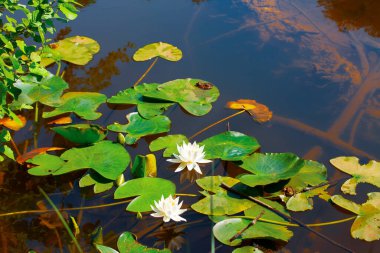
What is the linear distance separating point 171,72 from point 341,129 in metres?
0.99

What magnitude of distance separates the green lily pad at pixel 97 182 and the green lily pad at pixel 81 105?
39 cm

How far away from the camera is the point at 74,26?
10.3 feet

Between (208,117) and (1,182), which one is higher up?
(208,117)

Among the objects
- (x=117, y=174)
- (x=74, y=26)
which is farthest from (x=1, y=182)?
(x=74, y=26)

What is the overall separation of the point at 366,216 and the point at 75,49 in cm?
192

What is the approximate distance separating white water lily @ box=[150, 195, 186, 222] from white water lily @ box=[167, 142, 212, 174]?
226 millimetres

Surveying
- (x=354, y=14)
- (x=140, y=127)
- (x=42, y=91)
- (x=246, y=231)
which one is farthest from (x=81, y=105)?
(x=354, y=14)

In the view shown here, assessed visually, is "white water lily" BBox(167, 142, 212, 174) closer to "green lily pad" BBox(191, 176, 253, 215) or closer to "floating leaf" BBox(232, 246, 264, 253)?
"green lily pad" BBox(191, 176, 253, 215)

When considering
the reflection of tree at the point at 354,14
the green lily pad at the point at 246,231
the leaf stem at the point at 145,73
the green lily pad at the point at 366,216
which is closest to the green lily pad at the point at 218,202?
the green lily pad at the point at 246,231

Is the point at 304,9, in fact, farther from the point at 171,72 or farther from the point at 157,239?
the point at 157,239

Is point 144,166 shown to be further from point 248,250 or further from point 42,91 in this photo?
point 42,91

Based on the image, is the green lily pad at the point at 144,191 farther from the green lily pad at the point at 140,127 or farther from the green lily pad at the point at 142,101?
the green lily pad at the point at 142,101

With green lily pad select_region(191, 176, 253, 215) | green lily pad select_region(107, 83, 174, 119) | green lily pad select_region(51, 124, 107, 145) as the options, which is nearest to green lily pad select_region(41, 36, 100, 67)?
green lily pad select_region(107, 83, 174, 119)

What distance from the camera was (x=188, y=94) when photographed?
2342mm
